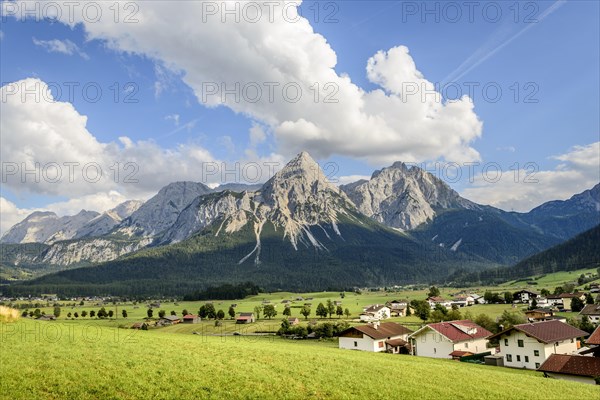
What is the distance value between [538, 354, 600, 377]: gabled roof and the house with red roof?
18448 millimetres

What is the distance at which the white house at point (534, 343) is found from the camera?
208ft

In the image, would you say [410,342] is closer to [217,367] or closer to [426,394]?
[426,394]

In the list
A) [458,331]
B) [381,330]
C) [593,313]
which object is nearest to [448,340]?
[458,331]

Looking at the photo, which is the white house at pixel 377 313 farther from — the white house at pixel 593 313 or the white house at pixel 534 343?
the white house at pixel 534 343

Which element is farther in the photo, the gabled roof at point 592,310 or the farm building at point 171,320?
the farm building at point 171,320

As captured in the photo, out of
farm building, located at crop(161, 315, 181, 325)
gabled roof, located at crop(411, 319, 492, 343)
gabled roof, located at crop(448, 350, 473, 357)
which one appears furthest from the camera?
farm building, located at crop(161, 315, 181, 325)

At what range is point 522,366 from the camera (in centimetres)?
6494

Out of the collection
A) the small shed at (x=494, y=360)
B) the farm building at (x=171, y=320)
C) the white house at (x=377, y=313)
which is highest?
the small shed at (x=494, y=360)

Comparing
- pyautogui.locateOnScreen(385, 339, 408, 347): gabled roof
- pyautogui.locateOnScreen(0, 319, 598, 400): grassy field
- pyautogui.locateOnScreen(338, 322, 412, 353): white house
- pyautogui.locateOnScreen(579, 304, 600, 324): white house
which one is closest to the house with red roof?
pyautogui.locateOnScreen(385, 339, 408, 347): gabled roof

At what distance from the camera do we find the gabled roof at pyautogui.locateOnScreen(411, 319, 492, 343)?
7581 cm

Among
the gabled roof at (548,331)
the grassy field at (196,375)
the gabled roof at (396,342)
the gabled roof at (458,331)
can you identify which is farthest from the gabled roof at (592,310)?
the grassy field at (196,375)

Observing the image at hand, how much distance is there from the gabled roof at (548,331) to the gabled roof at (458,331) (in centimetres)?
868

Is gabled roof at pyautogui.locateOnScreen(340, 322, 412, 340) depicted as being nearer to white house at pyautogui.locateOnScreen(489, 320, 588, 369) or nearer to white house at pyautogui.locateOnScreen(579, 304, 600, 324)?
white house at pyautogui.locateOnScreen(489, 320, 588, 369)

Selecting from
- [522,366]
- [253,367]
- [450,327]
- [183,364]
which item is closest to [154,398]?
[183,364]
